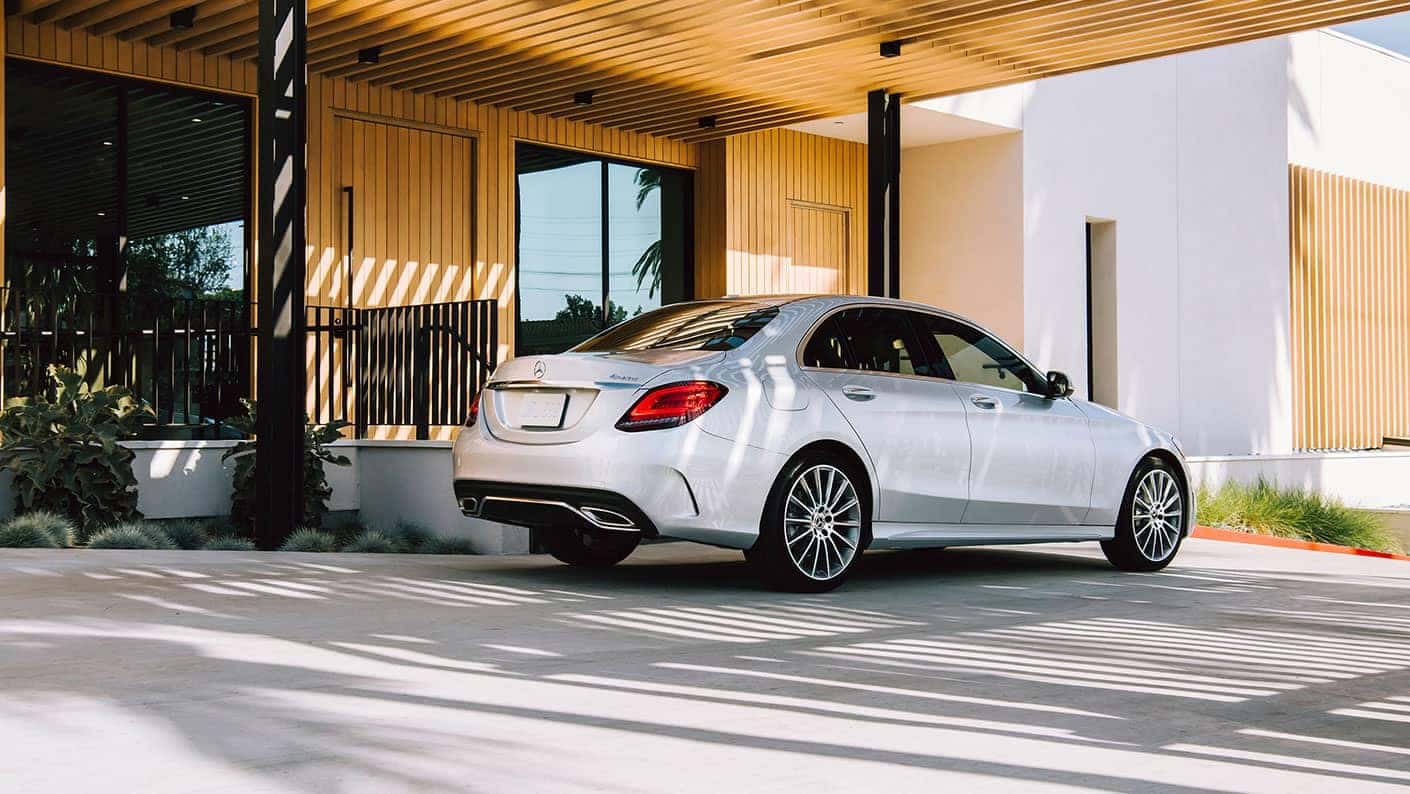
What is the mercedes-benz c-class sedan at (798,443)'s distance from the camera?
6.71 m

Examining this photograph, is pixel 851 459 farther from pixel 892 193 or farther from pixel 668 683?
pixel 892 193

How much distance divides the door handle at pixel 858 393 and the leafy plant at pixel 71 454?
4.80m

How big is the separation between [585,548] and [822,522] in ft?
5.87

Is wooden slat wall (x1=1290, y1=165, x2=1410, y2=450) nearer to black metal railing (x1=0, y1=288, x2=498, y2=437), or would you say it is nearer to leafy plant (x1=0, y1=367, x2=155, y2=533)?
black metal railing (x1=0, y1=288, x2=498, y2=437)

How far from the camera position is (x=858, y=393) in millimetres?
7312

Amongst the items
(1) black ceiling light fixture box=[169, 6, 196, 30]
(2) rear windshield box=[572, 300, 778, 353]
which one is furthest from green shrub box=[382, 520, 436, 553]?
(1) black ceiling light fixture box=[169, 6, 196, 30]

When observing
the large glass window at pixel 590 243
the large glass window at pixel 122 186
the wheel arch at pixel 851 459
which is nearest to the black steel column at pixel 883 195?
the large glass window at pixel 590 243

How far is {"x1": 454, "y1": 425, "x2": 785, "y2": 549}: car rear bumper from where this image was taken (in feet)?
21.7

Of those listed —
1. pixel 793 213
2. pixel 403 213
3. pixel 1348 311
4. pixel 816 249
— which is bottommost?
pixel 1348 311

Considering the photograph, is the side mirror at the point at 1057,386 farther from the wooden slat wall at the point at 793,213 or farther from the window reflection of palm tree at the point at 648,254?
the window reflection of palm tree at the point at 648,254

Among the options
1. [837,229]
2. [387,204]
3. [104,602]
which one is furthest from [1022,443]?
[837,229]

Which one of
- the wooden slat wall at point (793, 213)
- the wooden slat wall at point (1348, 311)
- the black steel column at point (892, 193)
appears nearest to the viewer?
the black steel column at point (892, 193)

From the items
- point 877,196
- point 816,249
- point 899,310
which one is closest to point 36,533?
point 899,310

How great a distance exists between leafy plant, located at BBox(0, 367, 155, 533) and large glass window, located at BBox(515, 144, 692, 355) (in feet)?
19.2
